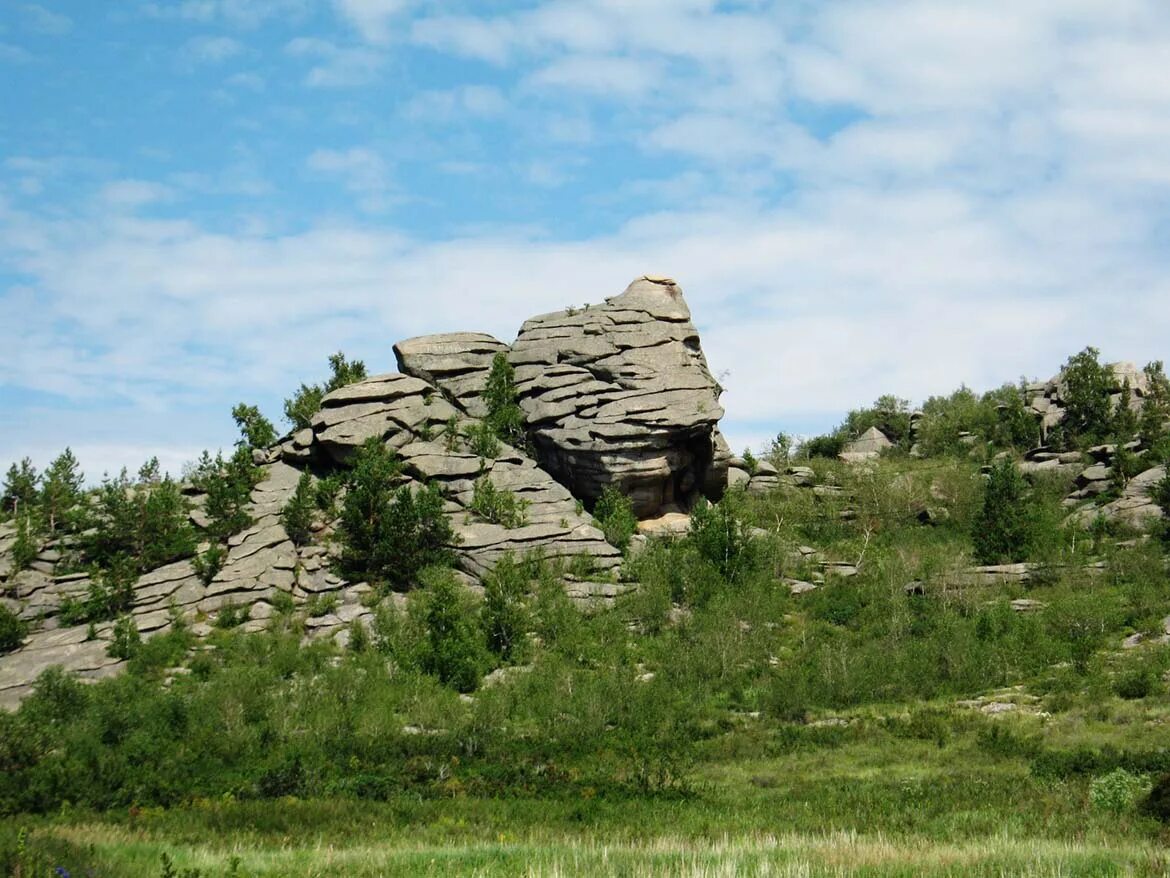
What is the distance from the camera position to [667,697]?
3738cm

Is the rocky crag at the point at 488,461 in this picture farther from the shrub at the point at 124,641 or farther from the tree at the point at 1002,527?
the tree at the point at 1002,527

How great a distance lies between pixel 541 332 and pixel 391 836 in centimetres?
4253

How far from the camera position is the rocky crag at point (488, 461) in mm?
45750

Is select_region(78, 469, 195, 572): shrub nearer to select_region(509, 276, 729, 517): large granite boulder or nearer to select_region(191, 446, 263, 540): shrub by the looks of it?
select_region(191, 446, 263, 540): shrub

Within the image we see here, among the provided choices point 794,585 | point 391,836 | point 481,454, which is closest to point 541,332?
point 481,454

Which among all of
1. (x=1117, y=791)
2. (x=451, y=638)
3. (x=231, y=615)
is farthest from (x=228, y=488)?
(x=1117, y=791)

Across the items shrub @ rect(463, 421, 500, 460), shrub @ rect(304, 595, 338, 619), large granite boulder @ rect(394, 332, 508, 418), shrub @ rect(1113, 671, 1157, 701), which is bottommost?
shrub @ rect(1113, 671, 1157, 701)

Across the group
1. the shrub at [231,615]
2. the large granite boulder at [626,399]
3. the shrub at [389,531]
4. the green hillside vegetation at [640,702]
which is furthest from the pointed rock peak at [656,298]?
the shrub at [231,615]

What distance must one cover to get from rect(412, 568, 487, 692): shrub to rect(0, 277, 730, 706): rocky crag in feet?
11.4

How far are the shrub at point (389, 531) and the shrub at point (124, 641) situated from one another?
30.0ft

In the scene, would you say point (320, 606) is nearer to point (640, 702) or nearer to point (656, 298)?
point (640, 702)

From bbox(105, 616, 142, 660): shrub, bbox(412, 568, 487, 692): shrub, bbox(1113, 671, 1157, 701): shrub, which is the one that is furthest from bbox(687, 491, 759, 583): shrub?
bbox(105, 616, 142, 660): shrub

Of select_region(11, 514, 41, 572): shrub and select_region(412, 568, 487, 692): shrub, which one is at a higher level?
select_region(11, 514, 41, 572): shrub

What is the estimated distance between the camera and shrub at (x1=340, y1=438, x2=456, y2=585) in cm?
4738
